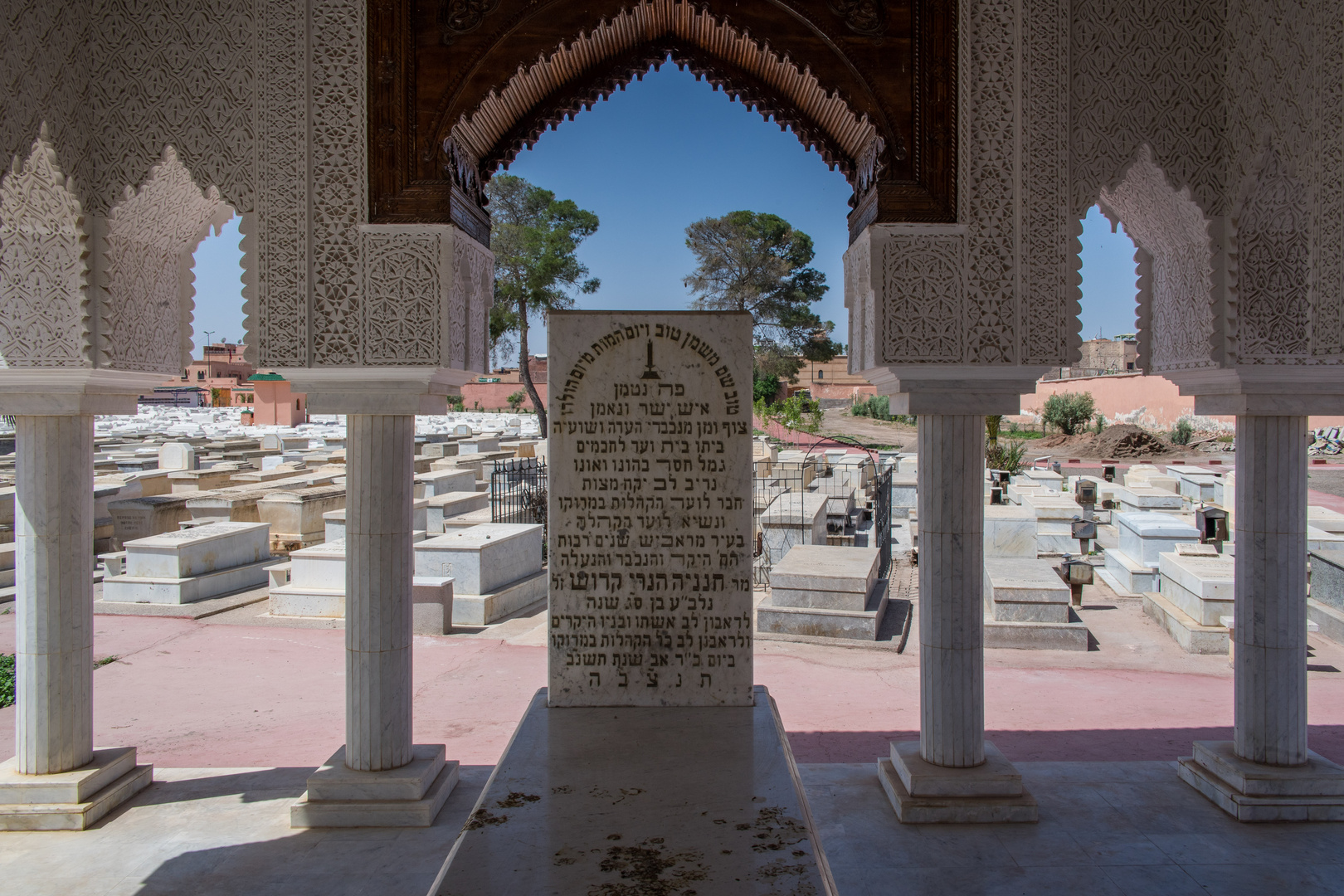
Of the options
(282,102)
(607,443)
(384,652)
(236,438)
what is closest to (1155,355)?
(607,443)

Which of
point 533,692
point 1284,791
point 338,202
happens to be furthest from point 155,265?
point 1284,791

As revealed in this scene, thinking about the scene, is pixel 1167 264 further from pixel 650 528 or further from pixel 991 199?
pixel 650 528

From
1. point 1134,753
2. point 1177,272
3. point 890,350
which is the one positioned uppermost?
point 1177,272

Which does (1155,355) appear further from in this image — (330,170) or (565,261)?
(565,261)

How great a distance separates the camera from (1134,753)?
511 centimetres

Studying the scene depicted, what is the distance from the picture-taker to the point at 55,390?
4.11m

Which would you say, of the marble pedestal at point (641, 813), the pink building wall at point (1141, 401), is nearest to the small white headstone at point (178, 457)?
the marble pedestal at point (641, 813)

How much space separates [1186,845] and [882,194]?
127 inches

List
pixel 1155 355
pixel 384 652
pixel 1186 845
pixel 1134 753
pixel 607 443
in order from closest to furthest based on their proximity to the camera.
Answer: pixel 607 443
pixel 1186 845
pixel 384 652
pixel 1155 355
pixel 1134 753

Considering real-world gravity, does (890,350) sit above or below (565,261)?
below

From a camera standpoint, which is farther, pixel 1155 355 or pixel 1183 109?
pixel 1155 355

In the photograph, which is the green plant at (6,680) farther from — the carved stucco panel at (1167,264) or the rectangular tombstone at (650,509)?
the carved stucco panel at (1167,264)

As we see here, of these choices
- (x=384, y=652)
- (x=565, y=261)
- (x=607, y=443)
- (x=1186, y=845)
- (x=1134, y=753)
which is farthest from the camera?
(x=565, y=261)

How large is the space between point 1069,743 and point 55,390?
5.87m
